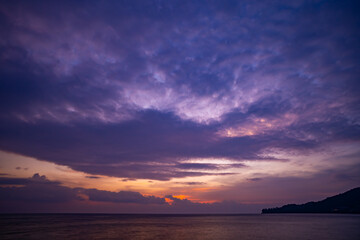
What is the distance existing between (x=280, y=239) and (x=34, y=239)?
67899 mm

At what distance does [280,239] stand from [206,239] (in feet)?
68.2

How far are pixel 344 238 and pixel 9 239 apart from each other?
305 ft

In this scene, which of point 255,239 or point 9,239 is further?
point 255,239

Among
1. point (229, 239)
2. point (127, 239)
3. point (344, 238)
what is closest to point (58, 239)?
point (127, 239)

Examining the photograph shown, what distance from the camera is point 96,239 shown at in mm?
62875

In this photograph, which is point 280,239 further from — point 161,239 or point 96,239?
point 96,239

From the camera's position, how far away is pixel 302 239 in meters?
63.2

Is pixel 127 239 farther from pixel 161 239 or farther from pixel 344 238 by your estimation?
pixel 344 238

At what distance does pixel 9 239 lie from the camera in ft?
201

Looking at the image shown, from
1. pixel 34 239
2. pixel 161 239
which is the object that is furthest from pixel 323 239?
pixel 34 239

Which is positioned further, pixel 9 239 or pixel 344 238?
pixel 344 238

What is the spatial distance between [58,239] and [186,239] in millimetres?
35493

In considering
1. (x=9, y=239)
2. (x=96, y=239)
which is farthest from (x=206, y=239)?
(x=9, y=239)

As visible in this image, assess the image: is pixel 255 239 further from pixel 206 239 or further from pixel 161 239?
pixel 161 239
